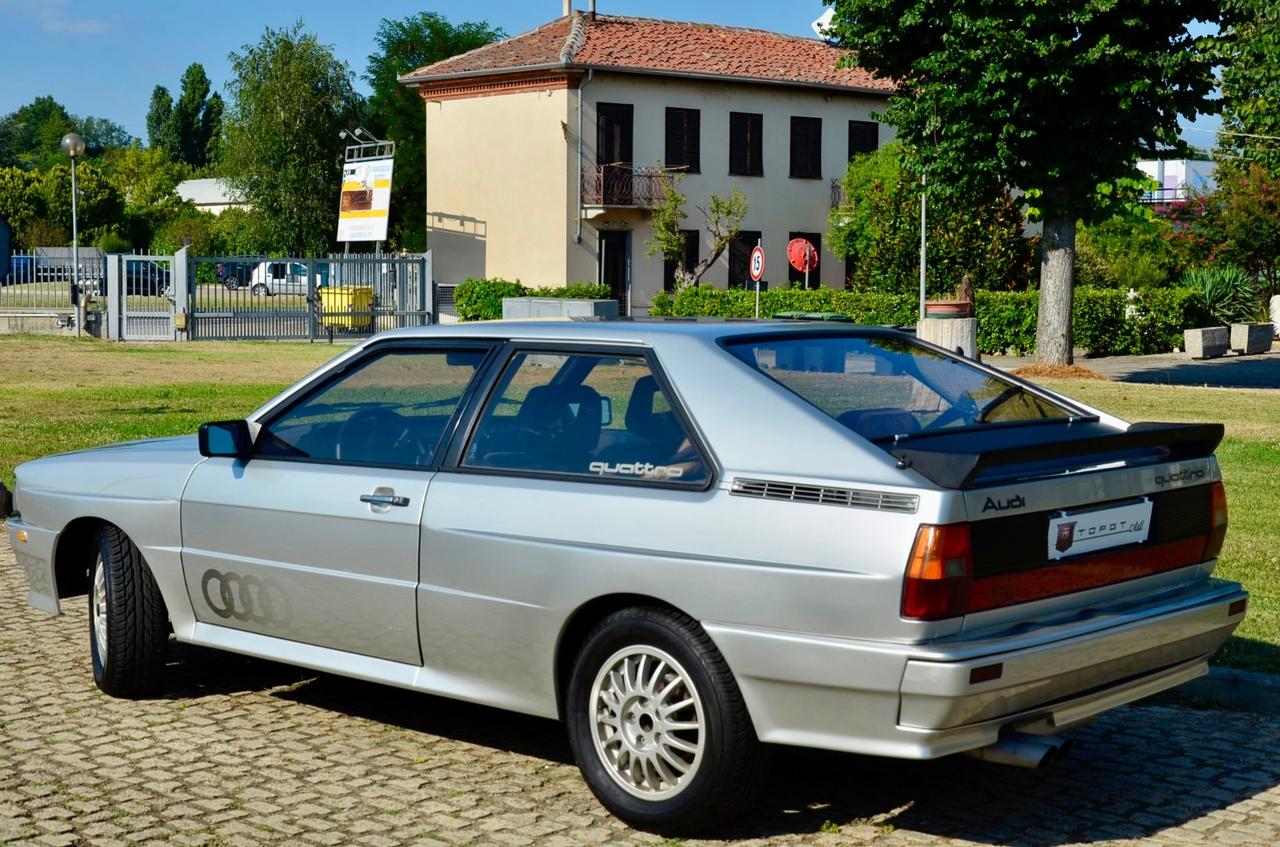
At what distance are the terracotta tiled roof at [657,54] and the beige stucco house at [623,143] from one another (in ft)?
0.27

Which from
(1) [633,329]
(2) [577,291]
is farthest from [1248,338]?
(1) [633,329]

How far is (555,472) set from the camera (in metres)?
5.33

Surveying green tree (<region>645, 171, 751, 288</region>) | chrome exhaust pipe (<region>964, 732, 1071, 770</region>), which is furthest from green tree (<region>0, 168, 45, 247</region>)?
chrome exhaust pipe (<region>964, 732, 1071, 770</region>)

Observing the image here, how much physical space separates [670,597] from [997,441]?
3.86ft

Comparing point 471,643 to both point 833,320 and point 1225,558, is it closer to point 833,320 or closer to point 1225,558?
point 833,320

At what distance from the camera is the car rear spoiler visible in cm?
453

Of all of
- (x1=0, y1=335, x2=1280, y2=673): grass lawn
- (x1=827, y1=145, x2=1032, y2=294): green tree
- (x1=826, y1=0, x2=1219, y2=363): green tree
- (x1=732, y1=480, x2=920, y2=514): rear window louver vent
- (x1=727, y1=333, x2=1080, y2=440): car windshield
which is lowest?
(x1=0, y1=335, x2=1280, y2=673): grass lawn

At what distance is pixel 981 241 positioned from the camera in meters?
45.6

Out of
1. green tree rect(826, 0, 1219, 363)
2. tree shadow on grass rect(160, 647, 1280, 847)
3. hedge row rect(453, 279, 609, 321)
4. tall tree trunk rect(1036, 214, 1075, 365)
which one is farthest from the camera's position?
hedge row rect(453, 279, 609, 321)

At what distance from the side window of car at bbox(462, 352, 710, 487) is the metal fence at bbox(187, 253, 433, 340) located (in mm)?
39178

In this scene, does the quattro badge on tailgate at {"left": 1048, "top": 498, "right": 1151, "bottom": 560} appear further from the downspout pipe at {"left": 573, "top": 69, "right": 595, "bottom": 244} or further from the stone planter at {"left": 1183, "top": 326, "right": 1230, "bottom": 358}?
the downspout pipe at {"left": 573, "top": 69, "right": 595, "bottom": 244}

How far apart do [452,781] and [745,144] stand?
5052cm

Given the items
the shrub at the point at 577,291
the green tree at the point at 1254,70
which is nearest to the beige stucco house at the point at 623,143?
the shrub at the point at 577,291

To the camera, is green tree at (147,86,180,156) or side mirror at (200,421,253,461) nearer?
side mirror at (200,421,253,461)
